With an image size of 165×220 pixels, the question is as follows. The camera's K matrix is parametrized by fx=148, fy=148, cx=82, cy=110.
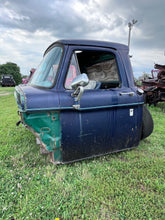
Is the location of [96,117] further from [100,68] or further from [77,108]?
[100,68]

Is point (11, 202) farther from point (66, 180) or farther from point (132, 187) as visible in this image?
point (132, 187)

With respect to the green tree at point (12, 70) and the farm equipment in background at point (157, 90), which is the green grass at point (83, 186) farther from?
the green tree at point (12, 70)

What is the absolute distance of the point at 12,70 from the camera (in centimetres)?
3750

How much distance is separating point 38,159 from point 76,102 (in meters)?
1.19

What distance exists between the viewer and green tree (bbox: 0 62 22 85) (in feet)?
119

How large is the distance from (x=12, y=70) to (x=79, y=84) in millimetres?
41066

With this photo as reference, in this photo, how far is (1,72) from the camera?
118 ft

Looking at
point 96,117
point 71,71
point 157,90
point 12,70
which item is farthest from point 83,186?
point 12,70

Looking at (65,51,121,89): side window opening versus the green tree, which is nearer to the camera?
(65,51,121,89): side window opening

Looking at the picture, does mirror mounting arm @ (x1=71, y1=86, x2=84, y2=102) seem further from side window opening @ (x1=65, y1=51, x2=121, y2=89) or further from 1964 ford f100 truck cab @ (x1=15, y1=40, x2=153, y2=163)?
side window opening @ (x1=65, y1=51, x2=121, y2=89)

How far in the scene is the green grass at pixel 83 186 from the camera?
4.95 ft

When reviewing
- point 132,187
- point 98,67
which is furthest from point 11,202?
point 98,67

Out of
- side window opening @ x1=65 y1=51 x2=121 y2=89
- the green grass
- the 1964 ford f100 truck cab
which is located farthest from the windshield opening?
the green grass

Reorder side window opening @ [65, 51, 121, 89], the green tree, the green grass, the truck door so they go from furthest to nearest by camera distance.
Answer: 1. the green tree
2. side window opening @ [65, 51, 121, 89]
3. the truck door
4. the green grass
